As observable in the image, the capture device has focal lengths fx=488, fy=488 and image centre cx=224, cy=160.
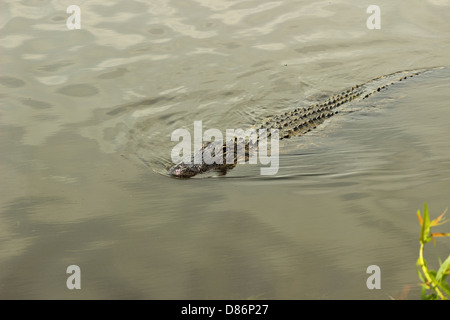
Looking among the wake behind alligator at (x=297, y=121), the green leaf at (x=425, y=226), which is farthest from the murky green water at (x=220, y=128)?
the green leaf at (x=425, y=226)

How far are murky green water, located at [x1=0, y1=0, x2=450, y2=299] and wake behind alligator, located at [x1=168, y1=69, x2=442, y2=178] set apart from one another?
18cm

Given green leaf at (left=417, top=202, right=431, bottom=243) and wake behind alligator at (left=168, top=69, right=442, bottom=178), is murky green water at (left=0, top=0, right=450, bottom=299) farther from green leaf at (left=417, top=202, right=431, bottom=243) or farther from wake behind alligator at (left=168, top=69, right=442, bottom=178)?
green leaf at (left=417, top=202, right=431, bottom=243)

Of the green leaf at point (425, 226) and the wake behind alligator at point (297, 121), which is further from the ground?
the wake behind alligator at point (297, 121)

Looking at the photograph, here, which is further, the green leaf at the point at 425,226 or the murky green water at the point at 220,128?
the murky green water at the point at 220,128

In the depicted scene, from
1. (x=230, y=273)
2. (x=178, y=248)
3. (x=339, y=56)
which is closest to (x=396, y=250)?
(x=230, y=273)

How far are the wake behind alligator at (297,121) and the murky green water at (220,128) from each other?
18cm

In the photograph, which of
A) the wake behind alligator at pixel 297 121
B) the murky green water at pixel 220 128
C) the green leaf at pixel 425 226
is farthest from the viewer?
the wake behind alligator at pixel 297 121

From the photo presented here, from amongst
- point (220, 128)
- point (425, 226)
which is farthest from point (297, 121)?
point (425, 226)

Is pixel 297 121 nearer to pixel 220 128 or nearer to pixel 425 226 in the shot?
pixel 220 128

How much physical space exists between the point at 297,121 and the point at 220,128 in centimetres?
104

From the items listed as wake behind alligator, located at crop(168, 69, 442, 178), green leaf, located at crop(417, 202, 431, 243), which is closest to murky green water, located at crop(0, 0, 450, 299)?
wake behind alligator, located at crop(168, 69, 442, 178)

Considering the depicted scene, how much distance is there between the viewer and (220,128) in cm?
654

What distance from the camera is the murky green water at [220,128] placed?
153 inches

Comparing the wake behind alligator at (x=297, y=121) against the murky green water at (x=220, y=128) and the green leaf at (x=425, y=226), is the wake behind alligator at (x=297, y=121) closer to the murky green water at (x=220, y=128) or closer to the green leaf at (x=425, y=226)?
the murky green water at (x=220, y=128)
